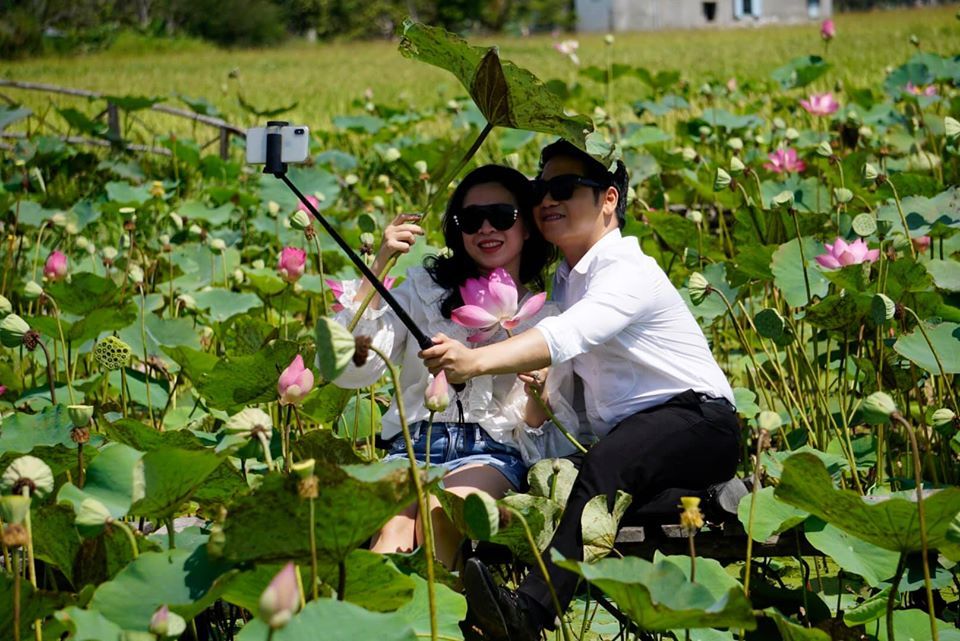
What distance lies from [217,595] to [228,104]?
288 inches

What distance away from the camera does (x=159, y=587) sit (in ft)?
3.65

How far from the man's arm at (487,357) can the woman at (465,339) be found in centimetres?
17

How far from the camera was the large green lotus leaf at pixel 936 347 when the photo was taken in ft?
5.85

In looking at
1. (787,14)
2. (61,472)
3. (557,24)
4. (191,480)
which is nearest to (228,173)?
(61,472)

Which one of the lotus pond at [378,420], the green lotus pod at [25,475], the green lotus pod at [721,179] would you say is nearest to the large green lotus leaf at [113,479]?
the lotus pond at [378,420]

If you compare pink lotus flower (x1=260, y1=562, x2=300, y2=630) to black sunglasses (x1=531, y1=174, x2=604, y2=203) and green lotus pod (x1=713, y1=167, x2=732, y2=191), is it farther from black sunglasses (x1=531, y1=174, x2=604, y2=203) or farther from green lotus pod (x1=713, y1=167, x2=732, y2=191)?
green lotus pod (x1=713, y1=167, x2=732, y2=191)

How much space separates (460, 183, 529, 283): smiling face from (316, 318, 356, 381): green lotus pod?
811mm

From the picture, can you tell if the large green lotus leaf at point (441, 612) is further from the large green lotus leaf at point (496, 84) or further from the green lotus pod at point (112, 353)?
the green lotus pod at point (112, 353)

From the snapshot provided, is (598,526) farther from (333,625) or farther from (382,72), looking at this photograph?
(382,72)

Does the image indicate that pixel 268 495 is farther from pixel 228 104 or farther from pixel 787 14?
pixel 787 14

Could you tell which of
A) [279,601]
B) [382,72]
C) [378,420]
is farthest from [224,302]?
[382,72]

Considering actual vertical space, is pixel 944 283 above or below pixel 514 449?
above

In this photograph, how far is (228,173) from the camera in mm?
4602

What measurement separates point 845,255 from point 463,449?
2.27 feet
